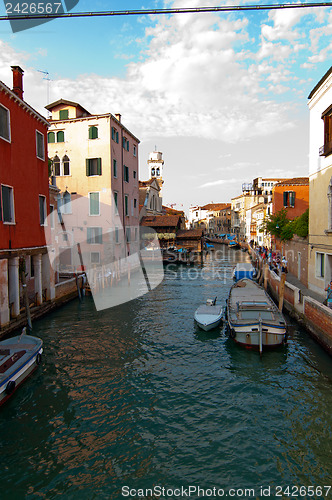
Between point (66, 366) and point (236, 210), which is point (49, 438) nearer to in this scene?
point (66, 366)

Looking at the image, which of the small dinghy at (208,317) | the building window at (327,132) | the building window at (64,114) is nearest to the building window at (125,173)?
the building window at (64,114)

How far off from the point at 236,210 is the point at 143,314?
254 ft

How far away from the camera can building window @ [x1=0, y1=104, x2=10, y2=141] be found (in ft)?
42.7

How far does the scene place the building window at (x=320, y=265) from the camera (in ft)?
53.3

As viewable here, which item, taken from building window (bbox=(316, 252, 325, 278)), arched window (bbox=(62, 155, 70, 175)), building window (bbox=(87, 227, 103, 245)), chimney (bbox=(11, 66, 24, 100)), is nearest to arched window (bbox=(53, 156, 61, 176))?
arched window (bbox=(62, 155, 70, 175))

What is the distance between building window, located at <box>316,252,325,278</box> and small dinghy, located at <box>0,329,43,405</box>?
43.4 ft

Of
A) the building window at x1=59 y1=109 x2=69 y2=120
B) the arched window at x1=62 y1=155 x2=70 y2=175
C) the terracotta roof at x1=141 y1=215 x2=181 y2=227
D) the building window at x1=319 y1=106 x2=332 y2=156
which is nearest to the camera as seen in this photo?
the building window at x1=319 y1=106 x2=332 y2=156

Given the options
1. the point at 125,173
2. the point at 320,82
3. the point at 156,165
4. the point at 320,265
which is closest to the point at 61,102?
the point at 125,173

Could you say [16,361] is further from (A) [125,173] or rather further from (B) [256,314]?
(A) [125,173]

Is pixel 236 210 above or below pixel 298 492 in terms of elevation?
above

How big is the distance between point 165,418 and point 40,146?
46.1 ft

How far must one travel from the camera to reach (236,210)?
91.6 m

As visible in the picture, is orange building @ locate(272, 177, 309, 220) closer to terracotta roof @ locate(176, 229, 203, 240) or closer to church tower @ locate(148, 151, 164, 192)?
terracotta roof @ locate(176, 229, 203, 240)

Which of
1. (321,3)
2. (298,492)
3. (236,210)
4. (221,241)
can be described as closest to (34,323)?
(298,492)
